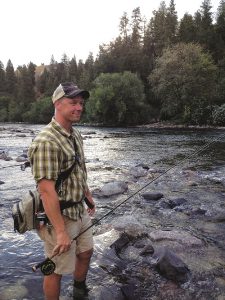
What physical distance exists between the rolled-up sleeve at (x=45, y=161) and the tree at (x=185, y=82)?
168 feet

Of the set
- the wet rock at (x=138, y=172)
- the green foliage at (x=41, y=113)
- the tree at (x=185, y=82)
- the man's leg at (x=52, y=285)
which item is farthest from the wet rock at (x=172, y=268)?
the green foliage at (x=41, y=113)

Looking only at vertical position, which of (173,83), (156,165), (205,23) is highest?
(205,23)

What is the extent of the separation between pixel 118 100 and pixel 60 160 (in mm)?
55700

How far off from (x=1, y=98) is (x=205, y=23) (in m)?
71.3

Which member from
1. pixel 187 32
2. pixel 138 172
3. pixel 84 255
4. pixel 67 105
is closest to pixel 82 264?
pixel 84 255

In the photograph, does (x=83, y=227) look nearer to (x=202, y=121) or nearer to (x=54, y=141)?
(x=54, y=141)

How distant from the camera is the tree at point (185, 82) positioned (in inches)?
2135

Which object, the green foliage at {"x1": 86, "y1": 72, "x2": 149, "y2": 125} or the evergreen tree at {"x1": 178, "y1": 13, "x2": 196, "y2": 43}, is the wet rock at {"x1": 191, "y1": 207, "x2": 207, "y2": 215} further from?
the evergreen tree at {"x1": 178, "y1": 13, "x2": 196, "y2": 43}

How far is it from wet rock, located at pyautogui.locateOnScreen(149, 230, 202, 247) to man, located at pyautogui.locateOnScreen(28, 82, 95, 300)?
2.77m

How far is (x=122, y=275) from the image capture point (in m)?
4.85

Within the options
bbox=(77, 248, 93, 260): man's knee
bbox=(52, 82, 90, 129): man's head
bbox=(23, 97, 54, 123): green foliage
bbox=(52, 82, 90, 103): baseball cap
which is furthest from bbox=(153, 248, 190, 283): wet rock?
bbox=(23, 97, 54, 123): green foliage

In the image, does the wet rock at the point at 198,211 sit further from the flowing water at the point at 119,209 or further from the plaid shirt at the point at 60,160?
the plaid shirt at the point at 60,160

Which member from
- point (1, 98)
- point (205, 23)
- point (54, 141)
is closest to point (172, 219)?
point (54, 141)

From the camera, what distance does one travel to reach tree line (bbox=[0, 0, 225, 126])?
5519 cm
